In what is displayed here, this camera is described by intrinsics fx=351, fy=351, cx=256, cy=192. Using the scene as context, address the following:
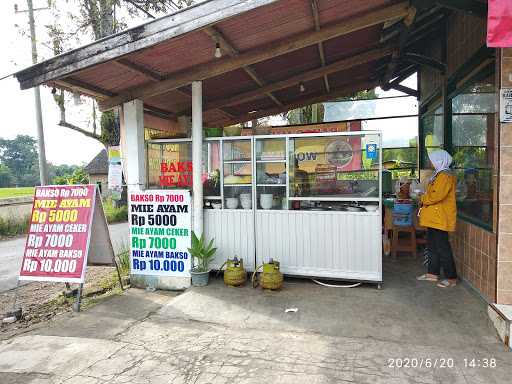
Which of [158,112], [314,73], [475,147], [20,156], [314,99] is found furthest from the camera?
[20,156]

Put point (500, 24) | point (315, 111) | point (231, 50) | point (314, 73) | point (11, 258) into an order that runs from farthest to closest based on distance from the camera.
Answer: point (315, 111), point (11, 258), point (314, 73), point (231, 50), point (500, 24)

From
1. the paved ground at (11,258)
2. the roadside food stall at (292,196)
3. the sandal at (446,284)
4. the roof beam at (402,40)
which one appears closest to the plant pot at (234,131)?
the roadside food stall at (292,196)

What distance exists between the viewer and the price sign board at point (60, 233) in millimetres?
4406

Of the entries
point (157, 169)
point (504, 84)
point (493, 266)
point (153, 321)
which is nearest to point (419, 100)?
point (504, 84)

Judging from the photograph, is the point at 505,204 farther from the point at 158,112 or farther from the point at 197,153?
the point at 158,112

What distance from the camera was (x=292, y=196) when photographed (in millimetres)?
4801

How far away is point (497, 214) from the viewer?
11.2 ft

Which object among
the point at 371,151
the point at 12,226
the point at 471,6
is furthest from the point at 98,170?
the point at 471,6

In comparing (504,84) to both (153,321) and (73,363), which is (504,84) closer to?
(153,321)

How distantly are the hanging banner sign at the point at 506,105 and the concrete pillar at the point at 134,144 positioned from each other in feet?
14.0

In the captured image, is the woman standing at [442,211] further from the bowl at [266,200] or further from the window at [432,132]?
the bowl at [266,200]

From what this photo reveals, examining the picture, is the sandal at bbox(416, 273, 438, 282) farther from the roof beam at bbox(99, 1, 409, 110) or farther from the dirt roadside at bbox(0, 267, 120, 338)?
the dirt roadside at bbox(0, 267, 120, 338)

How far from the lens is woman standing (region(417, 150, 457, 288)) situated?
14.2ft

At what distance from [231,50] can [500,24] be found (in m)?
2.65
